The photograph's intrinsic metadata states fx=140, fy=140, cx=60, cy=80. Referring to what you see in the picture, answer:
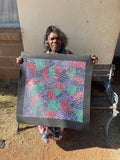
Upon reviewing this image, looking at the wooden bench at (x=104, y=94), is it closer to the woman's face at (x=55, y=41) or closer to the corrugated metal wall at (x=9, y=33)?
the woman's face at (x=55, y=41)

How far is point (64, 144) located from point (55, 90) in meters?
0.95

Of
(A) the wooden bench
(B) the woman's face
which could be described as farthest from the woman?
(A) the wooden bench

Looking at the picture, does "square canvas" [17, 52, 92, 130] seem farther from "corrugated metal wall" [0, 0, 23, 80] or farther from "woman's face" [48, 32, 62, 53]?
"corrugated metal wall" [0, 0, 23, 80]

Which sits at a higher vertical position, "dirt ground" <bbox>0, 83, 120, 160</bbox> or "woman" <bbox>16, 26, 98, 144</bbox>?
"woman" <bbox>16, 26, 98, 144</bbox>

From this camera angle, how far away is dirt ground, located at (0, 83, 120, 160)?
220cm

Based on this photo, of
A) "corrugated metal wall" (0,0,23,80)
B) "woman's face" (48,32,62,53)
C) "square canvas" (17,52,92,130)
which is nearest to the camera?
"square canvas" (17,52,92,130)

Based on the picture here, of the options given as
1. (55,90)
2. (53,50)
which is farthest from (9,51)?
(55,90)

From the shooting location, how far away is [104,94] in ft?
8.33

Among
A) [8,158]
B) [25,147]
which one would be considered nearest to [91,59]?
[25,147]

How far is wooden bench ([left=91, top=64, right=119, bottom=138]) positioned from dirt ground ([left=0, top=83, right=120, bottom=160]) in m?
0.22

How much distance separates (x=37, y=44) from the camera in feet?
9.61

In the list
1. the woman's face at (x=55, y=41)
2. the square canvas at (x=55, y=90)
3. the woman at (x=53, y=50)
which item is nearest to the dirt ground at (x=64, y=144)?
the woman at (x=53, y=50)

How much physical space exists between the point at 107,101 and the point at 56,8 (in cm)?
187

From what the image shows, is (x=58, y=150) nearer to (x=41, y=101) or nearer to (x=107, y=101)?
(x=41, y=101)
